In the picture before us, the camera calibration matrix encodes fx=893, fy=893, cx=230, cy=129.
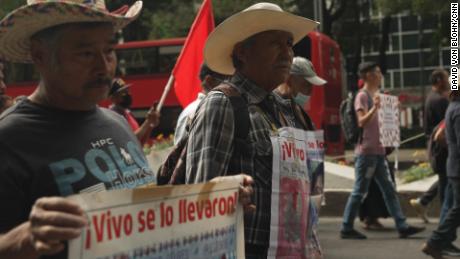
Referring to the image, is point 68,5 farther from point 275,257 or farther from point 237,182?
point 275,257

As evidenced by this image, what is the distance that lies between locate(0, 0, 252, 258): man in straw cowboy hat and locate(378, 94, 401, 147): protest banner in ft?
24.2

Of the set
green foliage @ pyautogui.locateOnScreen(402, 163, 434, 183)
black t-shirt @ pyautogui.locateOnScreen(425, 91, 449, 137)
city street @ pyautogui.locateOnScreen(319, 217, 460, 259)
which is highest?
black t-shirt @ pyautogui.locateOnScreen(425, 91, 449, 137)

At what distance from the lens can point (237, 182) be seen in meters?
2.97

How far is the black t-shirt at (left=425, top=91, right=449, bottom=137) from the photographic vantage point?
9828 millimetres

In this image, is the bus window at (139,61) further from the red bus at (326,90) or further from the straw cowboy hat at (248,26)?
the straw cowboy hat at (248,26)

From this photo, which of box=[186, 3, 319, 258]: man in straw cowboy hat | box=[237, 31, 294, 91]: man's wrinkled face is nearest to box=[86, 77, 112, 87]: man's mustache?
box=[186, 3, 319, 258]: man in straw cowboy hat

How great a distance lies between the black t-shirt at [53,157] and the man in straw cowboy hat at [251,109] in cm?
63

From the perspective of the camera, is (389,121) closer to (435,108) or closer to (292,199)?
(435,108)

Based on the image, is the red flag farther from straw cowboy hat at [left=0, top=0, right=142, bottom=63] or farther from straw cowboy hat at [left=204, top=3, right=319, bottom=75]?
straw cowboy hat at [left=0, top=0, right=142, bottom=63]

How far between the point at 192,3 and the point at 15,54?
30749 mm

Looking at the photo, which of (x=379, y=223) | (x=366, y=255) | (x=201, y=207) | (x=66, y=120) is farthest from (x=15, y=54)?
(x=379, y=223)

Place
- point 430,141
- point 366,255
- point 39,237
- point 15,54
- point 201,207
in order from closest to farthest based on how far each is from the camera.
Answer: point 39,237, point 201,207, point 15,54, point 366,255, point 430,141

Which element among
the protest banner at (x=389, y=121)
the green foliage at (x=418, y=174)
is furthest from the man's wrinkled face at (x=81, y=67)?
the green foliage at (x=418, y=174)

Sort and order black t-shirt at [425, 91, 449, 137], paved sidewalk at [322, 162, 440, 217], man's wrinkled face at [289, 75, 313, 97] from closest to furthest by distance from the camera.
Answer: man's wrinkled face at [289, 75, 313, 97] → black t-shirt at [425, 91, 449, 137] → paved sidewalk at [322, 162, 440, 217]
